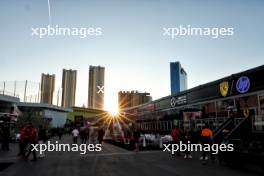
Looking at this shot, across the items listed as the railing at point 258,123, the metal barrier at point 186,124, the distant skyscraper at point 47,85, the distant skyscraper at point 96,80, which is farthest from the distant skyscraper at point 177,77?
the railing at point 258,123

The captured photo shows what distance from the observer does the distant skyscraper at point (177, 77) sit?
87.2 metres

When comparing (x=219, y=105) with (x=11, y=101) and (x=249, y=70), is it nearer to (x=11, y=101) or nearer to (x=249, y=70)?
(x=249, y=70)

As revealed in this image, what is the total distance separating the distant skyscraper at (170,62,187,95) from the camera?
87206 millimetres

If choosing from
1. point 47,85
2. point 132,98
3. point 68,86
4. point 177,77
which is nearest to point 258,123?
point 177,77

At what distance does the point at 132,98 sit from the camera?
10456cm

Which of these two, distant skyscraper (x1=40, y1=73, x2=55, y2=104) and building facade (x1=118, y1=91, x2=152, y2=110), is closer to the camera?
building facade (x1=118, y1=91, x2=152, y2=110)

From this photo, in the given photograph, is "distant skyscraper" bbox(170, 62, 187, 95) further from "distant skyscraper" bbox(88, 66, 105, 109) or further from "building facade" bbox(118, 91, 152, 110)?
"distant skyscraper" bbox(88, 66, 105, 109)

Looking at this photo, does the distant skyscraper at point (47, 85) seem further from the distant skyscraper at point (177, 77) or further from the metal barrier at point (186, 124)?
the metal barrier at point (186, 124)

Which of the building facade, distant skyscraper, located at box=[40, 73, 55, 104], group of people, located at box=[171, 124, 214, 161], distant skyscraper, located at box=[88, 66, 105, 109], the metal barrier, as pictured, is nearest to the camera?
group of people, located at box=[171, 124, 214, 161]

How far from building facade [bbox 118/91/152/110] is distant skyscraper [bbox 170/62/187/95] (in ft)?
53.5

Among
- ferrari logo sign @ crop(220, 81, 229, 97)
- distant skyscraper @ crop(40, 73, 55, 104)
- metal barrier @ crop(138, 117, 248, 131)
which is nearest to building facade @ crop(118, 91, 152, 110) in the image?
distant skyscraper @ crop(40, 73, 55, 104)

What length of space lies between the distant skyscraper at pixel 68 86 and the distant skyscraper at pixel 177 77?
207 feet

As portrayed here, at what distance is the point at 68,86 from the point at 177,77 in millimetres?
67690

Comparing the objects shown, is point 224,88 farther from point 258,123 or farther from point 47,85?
point 47,85
